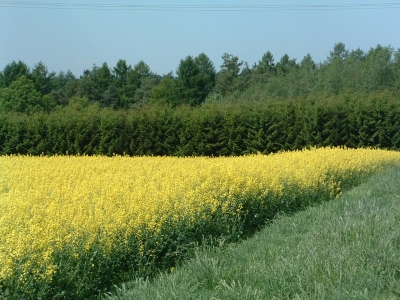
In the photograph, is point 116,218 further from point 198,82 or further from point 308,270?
point 198,82

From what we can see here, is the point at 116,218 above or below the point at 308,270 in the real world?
above

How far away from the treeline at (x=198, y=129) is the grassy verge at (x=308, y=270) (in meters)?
16.9

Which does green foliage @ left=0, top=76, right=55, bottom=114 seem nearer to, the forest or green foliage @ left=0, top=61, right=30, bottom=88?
green foliage @ left=0, top=61, right=30, bottom=88

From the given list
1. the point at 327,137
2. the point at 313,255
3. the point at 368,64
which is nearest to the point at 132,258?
the point at 313,255

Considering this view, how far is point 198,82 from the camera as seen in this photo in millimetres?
60500

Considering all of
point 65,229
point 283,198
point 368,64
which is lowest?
point 283,198

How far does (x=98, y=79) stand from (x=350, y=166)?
4921 centimetres

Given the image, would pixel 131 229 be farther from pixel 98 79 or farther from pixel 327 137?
pixel 98 79

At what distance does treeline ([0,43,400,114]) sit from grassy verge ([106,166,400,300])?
26.3 metres

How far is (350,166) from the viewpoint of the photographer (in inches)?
544

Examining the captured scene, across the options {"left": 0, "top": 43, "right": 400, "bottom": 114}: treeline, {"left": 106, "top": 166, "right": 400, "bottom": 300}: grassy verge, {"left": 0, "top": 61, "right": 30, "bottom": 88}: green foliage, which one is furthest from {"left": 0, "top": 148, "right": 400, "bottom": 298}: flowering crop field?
{"left": 0, "top": 61, "right": 30, "bottom": 88}: green foliage

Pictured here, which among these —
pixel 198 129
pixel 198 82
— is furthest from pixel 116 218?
pixel 198 82

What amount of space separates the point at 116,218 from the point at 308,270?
2807 millimetres

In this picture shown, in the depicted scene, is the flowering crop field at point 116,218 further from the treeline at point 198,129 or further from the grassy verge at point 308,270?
the treeline at point 198,129
